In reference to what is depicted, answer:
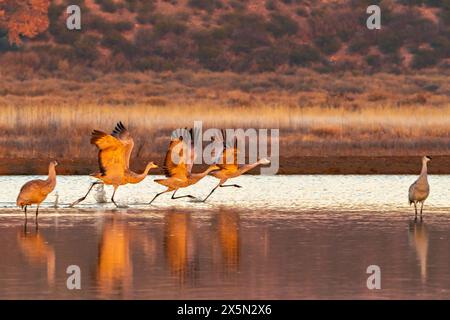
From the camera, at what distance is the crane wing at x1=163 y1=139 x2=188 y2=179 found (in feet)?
61.5

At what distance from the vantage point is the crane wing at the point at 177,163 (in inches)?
738

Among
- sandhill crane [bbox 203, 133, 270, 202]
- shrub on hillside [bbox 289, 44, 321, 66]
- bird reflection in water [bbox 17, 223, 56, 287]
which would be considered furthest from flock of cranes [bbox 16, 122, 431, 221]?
shrub on hillside [bbox 289, 44, 321, 66]

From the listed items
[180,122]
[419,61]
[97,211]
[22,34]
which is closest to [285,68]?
[419,61]

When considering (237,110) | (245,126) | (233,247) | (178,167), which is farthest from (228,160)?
(237,110)

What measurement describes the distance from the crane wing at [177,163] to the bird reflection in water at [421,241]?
3.88 m

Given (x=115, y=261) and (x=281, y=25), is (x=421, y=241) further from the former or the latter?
(x=281, y=25)

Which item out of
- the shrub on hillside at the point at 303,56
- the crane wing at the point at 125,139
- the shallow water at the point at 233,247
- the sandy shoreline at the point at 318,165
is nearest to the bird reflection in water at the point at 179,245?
the shallow water at the point at 233,247

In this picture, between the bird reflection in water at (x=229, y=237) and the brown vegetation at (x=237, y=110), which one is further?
the brown vegetation at (x=237, y=110)

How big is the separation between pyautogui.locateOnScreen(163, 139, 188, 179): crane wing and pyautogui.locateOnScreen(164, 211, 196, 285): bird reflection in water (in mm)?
1172

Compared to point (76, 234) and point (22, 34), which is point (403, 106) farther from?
point (76, 234)

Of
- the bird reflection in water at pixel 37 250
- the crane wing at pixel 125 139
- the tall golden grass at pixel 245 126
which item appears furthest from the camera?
the tall golden grass at pixel 245 126

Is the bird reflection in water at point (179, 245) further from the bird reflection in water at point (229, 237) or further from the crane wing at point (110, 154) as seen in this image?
the crane wing at point (110, 154)

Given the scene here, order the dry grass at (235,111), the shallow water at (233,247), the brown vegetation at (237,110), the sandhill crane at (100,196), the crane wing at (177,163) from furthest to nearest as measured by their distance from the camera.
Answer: the dry grass at (235,111)
the brown vegetation at (237,110)
the sandhill crane at (100,196)
the crane wing at (177,163)
the shallow water at (233,247)

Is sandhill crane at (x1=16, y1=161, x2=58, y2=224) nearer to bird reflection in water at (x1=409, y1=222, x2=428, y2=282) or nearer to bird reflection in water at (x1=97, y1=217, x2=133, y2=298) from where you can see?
bird reflection in water at (x1=97, y1=217, x2=133, y2=298)
